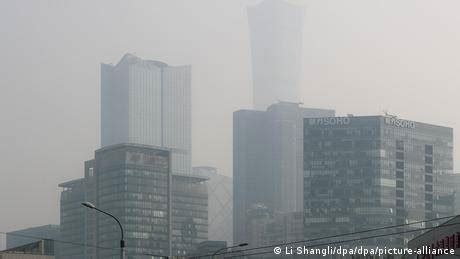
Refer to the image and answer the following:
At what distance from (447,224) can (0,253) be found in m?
77.3

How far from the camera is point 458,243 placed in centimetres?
10012

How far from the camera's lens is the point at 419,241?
127 meters

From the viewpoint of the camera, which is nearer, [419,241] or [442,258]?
[442,258]

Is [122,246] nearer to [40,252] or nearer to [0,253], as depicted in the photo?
[0,253]

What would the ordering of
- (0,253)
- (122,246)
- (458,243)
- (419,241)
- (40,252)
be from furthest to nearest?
(40,252) → (0,253) → (419,241) → (458,243) → (122,246)

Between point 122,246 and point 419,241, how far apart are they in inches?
2241

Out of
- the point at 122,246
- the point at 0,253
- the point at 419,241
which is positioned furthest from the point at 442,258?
the point at 0,253

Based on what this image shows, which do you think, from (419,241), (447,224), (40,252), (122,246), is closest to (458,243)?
(447,224)

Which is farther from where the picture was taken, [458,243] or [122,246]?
[458,243]

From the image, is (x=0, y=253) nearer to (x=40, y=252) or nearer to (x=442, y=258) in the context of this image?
(x=40, y=252)

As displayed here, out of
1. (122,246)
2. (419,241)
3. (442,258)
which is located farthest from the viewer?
(419,241)

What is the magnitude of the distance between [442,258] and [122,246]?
136 feet

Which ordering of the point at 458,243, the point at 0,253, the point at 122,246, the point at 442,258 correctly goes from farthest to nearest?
the point at 0,253, the point at 442,258, the point at 458,243, the point at 122,246

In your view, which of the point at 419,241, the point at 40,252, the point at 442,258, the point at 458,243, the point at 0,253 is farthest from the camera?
the point at 40,252
